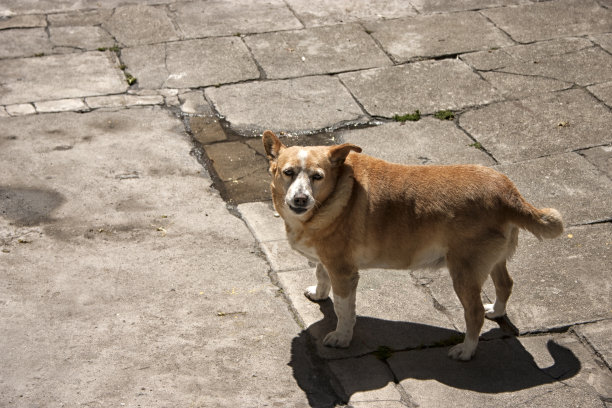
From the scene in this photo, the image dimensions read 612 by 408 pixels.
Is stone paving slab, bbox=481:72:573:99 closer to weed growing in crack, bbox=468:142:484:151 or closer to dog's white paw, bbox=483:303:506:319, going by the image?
weed growing in crack, bbox=468:142:484:151

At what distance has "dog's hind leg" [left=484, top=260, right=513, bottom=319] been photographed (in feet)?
18.7

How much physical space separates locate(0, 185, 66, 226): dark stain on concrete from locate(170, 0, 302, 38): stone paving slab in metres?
3.75

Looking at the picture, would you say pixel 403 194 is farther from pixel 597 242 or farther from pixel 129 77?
pixel 129 77

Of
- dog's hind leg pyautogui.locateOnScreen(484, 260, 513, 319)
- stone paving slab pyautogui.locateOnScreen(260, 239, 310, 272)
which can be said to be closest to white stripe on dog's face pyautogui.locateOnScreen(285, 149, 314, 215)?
stone paving slab pyautogui.locateOnScreen(260, 239, 310, 272)

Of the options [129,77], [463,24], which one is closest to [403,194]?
[129,77]

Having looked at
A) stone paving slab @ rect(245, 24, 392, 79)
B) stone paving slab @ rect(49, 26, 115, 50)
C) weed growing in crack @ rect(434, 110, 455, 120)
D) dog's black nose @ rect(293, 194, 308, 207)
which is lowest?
stone paving slab @ rect(49, 26, 115, 50)

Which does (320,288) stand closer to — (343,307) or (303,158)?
(343,307)

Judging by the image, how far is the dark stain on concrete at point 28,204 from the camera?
698cm

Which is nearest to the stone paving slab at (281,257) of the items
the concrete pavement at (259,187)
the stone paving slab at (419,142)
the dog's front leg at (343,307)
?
the concrete pavement at (259,187)

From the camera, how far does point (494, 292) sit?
6.19 meters

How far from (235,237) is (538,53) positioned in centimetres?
525

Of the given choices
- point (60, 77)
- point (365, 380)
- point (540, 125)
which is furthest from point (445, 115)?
point (60, 77)

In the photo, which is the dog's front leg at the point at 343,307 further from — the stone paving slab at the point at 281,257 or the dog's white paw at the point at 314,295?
the stone paving slab at the point at 281,257

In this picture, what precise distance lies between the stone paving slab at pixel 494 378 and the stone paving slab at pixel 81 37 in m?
6.47
